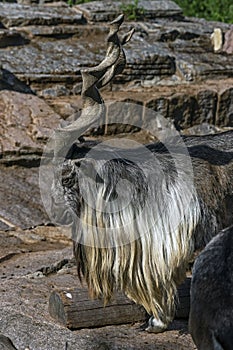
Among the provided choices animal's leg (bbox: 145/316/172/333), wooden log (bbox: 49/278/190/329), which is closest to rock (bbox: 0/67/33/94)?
wooden log (bbox: 49/278/190/329)

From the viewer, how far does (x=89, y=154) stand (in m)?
5.61

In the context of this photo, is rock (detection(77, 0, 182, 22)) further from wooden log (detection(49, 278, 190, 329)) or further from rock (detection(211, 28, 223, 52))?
wooden log (detection(49, 278, 190, 329))

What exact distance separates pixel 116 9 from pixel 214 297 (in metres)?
9.23

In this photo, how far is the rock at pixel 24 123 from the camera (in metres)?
9.61

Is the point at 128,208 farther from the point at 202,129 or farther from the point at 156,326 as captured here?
the point at 202,129

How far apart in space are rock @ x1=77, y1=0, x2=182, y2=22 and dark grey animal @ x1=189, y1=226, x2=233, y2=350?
862cm

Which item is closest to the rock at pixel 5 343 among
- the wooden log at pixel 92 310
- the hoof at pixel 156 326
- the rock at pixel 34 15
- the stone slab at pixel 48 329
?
the stone slab at pixel 48 329

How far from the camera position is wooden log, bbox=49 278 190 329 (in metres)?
6.12

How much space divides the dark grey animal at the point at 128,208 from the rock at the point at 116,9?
676 centimetres

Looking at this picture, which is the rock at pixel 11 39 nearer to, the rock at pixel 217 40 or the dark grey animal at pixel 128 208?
the rock at pixel 217 40

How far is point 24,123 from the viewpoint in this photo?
9.98 m

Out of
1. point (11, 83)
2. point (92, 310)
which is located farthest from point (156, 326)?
point (11, 83)

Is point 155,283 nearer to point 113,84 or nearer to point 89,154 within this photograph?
point 89,154

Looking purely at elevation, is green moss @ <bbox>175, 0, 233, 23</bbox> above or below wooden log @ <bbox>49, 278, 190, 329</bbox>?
below
